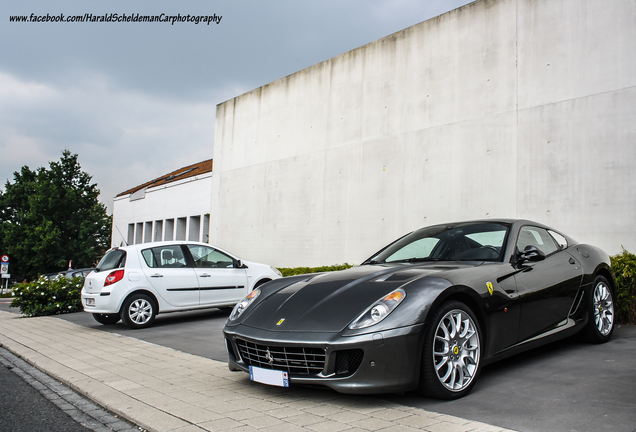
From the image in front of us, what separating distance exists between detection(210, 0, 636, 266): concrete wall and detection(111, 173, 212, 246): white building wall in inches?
264

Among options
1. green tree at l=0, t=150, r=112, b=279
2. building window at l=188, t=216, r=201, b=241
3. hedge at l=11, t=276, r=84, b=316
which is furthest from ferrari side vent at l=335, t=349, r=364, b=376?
green tree at l=0, t=150, r=112, b=279

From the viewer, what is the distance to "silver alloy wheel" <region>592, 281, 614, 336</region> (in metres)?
5.20

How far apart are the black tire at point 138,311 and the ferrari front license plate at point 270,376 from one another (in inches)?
218

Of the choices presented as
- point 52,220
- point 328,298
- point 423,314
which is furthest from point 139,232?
point 423,314

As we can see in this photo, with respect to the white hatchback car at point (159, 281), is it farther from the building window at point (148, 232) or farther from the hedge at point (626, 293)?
the building window at point (148, 232)

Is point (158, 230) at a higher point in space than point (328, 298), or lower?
higher

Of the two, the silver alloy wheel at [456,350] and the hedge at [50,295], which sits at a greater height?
the silver alloy wheel at [456,350]

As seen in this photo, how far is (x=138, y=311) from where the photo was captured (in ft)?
28.4

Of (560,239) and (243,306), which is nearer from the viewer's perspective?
(243,306)

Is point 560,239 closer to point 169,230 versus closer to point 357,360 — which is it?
point 357,360

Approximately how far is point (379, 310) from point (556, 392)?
148 centimetres

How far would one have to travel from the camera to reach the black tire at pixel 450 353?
3.40m

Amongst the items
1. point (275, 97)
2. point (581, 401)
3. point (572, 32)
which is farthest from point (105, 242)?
point (581, 401)

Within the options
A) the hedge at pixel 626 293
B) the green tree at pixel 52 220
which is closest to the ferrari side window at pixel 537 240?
the hedge at pixel 626 293
